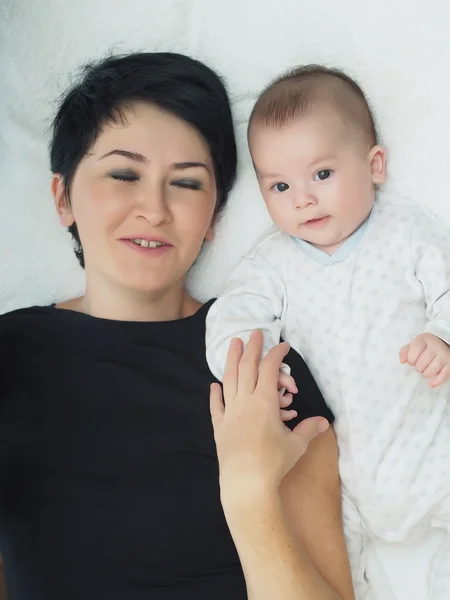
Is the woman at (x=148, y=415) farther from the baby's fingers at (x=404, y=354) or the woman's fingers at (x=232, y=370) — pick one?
the baby's fingers at (x=404, y=354)

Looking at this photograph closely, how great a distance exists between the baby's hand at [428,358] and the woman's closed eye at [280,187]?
1.38 feet

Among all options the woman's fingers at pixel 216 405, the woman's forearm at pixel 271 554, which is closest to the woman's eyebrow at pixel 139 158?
the woman's fingers at pixel 216 405

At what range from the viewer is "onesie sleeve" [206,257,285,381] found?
4.27 ft

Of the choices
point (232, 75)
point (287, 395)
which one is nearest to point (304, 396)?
point (287, 395)

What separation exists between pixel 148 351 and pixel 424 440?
601mm

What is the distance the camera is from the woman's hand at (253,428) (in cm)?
114

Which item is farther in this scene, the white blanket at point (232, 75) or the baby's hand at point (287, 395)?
the white blanket at point (232, 75)

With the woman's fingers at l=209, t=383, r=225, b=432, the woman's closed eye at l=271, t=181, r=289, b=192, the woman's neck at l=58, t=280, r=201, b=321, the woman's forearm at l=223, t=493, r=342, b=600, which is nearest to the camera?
the woman's forearm at l=223, t=493, r=342, b=600

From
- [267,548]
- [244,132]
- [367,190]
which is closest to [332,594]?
[267,548]

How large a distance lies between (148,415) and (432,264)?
663 millimetres

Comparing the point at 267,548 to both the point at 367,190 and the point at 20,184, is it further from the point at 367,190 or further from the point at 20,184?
the point at 20,184

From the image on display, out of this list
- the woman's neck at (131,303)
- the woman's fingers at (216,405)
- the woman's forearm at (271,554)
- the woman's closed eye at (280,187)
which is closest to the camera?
the woman's forearm at (271,554)

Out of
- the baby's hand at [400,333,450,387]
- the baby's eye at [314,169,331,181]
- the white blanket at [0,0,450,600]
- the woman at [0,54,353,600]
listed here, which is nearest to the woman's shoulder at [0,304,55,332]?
the woman at [0,54,353,600]

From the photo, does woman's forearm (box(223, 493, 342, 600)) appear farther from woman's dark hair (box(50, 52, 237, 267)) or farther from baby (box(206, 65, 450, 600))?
woman's dark hair (box(50, 52, 237, 267))
